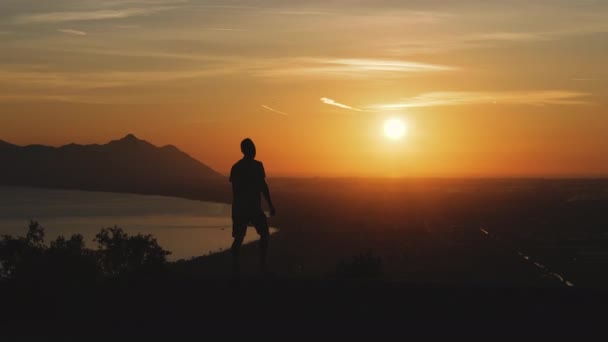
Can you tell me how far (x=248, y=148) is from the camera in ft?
62.8

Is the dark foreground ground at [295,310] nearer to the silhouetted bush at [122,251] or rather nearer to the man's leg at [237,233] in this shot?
the man's leg at [237,233]

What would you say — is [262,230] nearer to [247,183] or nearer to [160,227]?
[247,183]

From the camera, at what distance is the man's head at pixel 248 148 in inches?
752

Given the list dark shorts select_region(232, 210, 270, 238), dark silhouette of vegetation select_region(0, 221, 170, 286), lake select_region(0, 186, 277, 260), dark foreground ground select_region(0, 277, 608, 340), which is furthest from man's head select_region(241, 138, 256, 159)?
lake select_region(0, 186, 277, 260)

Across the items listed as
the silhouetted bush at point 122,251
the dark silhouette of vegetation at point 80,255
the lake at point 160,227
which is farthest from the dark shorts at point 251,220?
the lake at point 160,227

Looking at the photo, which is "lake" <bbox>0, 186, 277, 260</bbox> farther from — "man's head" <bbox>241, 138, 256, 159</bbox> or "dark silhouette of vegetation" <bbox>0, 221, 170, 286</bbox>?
"man's head" <bbox>241, 138, 256, 159</bbox>

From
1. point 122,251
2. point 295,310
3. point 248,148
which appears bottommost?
point 295,310

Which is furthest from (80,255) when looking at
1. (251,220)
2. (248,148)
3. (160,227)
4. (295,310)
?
(160,227)

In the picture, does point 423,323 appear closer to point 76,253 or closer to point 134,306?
point 134,306

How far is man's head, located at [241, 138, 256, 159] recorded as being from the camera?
1909 cm

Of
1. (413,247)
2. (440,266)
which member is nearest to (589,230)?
(413,247)

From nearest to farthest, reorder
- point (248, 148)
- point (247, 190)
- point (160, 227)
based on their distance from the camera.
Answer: point (248, 148) < point (247, 190) < point (160, 227)

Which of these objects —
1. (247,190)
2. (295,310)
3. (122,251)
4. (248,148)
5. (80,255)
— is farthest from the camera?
(122,251)

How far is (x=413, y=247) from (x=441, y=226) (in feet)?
108
